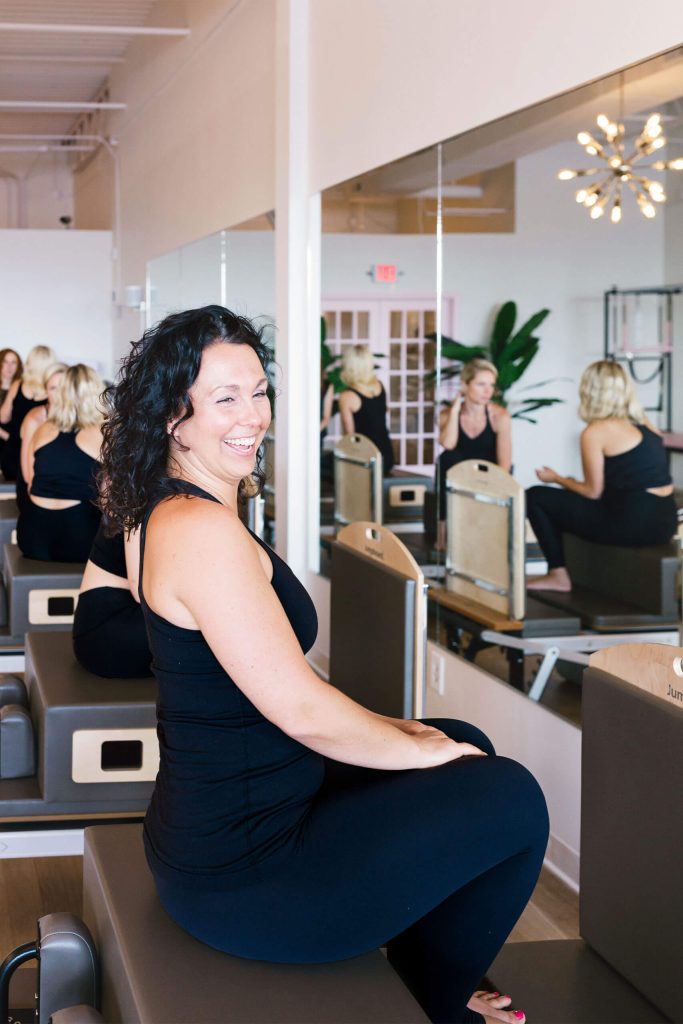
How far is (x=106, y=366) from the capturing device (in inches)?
551

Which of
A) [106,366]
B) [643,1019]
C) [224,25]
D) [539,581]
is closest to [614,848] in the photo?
[643,1019]

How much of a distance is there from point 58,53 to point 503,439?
9588 mm

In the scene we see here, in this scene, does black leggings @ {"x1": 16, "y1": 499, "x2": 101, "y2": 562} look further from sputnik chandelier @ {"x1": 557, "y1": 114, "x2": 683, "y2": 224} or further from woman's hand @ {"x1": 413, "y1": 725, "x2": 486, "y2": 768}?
woman's hand @ {"x1": 413, "y1": 725, "x2": 486, "y2": 768}

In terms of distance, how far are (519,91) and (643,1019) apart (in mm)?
2425

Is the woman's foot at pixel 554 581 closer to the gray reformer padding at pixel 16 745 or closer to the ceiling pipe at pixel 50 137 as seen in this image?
the gray reformer padding at pixel 16 745

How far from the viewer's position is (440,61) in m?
3.91

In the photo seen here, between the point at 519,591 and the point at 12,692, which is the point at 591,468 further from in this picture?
the point at 12,692

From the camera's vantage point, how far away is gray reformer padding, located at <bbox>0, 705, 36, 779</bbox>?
327 centimetres

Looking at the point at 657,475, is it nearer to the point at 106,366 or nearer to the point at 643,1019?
the point at 643,1019

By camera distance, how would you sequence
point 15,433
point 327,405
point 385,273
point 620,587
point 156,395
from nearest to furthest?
point 156,395
point 620,587
point 385,273
point 327,405
point 15,433

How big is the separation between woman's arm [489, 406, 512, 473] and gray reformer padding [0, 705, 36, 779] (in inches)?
64.5

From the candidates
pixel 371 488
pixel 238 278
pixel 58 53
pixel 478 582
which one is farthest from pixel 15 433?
pixel 478 582

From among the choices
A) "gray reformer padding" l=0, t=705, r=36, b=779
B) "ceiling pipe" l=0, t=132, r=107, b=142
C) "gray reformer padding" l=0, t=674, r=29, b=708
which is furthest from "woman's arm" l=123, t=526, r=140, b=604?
"ceiling pipe" l=0, t=132, r=107, b=142

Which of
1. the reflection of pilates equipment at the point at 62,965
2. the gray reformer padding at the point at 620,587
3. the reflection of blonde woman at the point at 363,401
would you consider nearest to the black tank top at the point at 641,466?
the gray reformer padding at the point at 620,587
